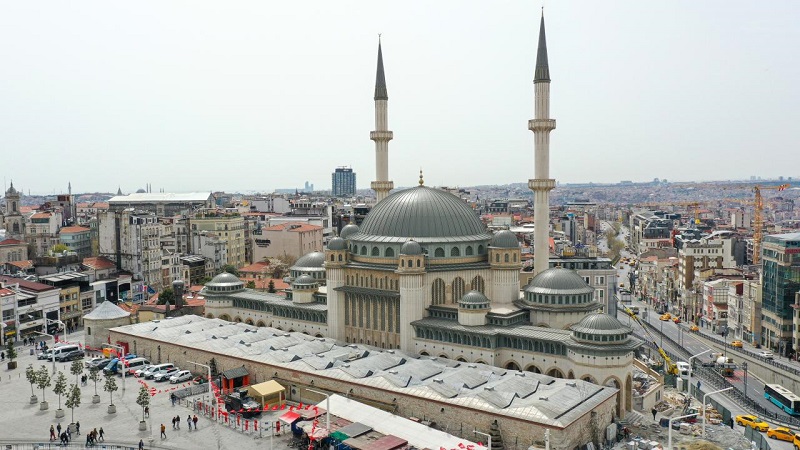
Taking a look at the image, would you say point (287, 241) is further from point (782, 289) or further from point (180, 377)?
point (782, 289)

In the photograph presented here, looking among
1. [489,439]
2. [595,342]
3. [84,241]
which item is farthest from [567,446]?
[84,241]

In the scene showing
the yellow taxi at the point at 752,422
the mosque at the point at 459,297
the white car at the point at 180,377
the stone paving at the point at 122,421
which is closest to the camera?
the stone paving at the point at 122,421

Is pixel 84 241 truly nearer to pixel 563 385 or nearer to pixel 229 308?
pixel 229 308

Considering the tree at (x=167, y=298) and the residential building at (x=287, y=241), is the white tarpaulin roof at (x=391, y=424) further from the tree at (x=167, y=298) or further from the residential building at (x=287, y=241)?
the residential building at (x=287, y=241)

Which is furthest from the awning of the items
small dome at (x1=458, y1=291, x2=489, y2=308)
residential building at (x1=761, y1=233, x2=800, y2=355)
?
residential building at (x1=761, y1=233, x2=800, y2=355)

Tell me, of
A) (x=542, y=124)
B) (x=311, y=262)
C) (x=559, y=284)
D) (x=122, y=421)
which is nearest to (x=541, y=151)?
(x=542, y=124)

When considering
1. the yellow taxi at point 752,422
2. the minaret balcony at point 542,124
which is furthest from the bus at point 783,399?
the minaret balcony at point 542,124
